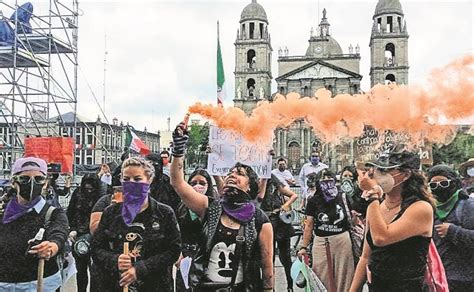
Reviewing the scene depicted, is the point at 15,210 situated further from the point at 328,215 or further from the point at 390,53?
the point at 390,53

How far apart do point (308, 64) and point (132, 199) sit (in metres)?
72.3

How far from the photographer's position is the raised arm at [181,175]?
3992mm

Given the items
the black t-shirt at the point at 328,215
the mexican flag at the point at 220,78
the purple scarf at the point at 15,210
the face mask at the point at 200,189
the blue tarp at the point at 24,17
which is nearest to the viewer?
the purple scarf at the point at 15,210

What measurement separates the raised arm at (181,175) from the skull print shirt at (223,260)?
0.28m

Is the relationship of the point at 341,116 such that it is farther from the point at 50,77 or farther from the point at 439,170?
the point at 50,77

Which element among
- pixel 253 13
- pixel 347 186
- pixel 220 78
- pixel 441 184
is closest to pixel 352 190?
pixel 347 186

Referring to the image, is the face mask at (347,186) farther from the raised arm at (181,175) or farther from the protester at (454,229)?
the raised arm at (181,175)

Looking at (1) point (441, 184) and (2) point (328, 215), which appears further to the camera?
(2) point (328, 215)

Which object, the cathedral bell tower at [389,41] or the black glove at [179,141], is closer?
the black glove at [179,141]

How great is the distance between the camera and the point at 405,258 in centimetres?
350

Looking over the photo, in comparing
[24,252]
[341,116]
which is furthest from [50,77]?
[24,252]

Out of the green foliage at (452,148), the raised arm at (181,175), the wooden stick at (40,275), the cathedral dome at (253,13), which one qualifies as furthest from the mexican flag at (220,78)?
the cathedral dome at (253,13)

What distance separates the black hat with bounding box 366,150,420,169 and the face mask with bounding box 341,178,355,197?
11.6ft

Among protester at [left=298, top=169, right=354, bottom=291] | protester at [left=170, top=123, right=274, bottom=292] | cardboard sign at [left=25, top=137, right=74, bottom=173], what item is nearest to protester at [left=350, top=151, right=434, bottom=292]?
protester at [left=170, top=123, right=274, bottom=292]
